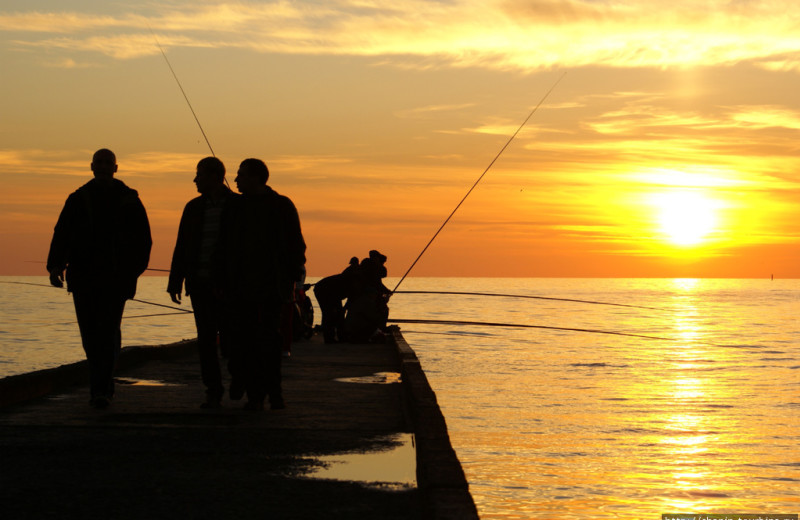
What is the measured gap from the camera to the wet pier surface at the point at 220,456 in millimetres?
4445

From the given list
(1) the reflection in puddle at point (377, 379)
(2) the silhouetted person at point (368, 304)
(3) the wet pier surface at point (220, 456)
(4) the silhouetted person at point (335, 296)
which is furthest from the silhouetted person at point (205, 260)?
(2) the silhouetted person at point (368, 304)

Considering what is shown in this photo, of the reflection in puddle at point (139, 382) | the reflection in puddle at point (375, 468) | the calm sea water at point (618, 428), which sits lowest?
the calm sea water at point (618, 428)

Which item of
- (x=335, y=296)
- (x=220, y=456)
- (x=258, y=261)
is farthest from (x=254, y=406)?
(x=335, y=296)

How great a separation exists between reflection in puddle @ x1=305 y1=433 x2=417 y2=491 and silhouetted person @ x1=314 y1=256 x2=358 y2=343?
9.30m

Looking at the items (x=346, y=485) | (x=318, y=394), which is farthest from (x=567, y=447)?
(x=346, y=485)

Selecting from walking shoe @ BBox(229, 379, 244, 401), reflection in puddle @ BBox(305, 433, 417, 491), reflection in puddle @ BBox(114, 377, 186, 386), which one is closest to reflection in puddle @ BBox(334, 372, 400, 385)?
reflection in puddle @ BBox(114, 377, 186, 386)

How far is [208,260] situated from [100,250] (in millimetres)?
720

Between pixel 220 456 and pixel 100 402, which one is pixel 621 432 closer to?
pixel 100 402

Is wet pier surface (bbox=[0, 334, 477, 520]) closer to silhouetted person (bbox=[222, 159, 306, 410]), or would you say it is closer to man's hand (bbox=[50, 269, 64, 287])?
silhouetted person (bbox=[222, 159, 306, 410])

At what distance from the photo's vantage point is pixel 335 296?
1593 centimetres

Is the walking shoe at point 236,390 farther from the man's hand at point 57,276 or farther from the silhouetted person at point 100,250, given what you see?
the man's hand at point 57,276

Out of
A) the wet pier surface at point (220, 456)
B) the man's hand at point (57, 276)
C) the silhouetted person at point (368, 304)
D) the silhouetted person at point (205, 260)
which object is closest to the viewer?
the wet pier surface at point (220, 456)

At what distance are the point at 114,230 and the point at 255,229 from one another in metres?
0.96

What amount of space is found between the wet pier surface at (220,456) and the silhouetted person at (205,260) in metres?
0.38
